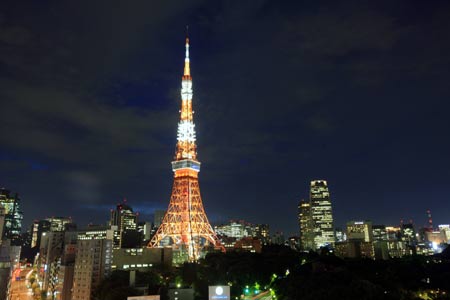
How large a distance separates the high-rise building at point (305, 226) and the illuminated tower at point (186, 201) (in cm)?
6910

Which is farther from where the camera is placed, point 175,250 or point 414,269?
point 175,250

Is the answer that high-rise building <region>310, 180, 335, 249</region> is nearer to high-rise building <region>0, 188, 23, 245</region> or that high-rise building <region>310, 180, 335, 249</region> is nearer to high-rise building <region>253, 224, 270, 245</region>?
high-rise building <region>253, 224, 270, 245</region>

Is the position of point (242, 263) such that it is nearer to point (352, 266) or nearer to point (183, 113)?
Result: point (352, 266)

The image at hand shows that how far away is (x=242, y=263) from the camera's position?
37188 millimetres

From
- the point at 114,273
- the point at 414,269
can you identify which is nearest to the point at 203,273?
the point at 114,273

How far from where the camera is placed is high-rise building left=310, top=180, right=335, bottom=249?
107 m

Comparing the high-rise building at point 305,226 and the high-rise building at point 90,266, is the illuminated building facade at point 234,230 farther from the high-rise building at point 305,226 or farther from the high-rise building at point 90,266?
the high-rise building at point 90,266

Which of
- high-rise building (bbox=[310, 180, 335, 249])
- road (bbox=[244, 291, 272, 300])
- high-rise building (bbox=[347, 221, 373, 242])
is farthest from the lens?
high-rise building (bbox=[310, 180, 335, 249])

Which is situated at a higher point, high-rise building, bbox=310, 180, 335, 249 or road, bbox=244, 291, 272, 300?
high-rise building, bbox=310, 180, 335, 249

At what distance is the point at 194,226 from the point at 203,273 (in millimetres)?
8457

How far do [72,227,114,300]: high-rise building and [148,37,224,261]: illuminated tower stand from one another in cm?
946

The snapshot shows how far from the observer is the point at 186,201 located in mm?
42875

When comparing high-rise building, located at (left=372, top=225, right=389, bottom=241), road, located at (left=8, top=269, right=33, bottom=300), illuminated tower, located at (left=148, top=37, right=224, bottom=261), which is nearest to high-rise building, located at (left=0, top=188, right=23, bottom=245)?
road, located at (left=8, top=269, right=33, bottom=300)

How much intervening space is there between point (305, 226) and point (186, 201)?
260ft
